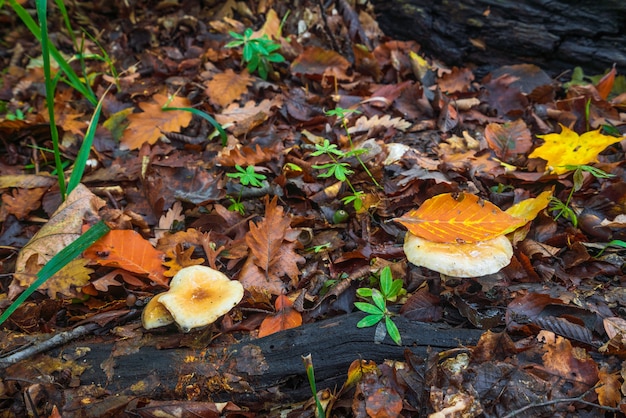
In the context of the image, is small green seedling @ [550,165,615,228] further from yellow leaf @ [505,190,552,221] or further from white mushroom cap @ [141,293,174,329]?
white mushroom cap @ [141,293,174,329]

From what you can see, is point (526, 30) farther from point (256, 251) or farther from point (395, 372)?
point (395, 372)

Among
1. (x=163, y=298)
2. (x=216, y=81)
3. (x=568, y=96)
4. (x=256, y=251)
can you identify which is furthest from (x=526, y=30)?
(x=163, y=298)

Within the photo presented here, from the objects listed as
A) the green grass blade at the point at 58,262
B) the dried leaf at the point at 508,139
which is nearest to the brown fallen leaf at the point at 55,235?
the green grass blade at the point at 58,262

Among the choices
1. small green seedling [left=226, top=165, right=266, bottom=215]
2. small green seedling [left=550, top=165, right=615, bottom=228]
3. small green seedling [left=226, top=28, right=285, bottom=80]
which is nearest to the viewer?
small green seedling [left=550, top=165, right=615, bottom=228]

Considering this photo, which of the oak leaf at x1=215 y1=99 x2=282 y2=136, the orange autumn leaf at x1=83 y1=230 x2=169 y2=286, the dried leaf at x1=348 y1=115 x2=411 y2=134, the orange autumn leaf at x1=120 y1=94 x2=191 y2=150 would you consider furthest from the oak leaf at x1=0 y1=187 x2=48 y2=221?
the dried leaf at x1=348 y1=115 x2=411 y2=134

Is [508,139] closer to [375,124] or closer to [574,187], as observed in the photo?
[574,187]

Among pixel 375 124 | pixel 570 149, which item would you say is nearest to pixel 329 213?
pixel 375 124

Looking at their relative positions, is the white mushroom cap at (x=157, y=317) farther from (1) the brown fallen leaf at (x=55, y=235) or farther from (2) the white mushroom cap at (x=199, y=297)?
(1) the brown fallen leaf at (x=55, y=235)
